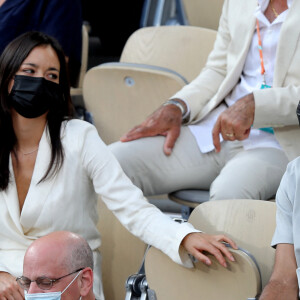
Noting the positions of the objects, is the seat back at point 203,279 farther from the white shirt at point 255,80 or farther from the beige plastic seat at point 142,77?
the beige plastic seat at point 142,77

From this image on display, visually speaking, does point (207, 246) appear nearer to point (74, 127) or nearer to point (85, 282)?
point (85, 282)

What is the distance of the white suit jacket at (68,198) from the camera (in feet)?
8.12

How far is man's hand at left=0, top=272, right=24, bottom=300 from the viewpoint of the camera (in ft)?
7.63

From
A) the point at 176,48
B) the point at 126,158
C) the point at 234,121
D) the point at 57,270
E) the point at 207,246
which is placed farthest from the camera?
the point at 176,48

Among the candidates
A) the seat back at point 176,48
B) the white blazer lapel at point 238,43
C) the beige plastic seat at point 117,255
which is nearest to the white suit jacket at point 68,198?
the beige plastic seat at point 117,255

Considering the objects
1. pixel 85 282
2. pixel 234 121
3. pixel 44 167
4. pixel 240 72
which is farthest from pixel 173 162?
pixel 85 282

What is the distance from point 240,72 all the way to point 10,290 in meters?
1.24

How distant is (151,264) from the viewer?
227 cm

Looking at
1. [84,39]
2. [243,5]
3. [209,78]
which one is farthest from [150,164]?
[84,39]

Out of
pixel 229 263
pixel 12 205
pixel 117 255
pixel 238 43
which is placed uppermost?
pixel 238 43

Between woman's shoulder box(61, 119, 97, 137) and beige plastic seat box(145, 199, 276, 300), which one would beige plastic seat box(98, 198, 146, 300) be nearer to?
woman's shoulder box(61, 119, 97, 137)

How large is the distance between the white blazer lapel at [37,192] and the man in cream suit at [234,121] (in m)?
0.41

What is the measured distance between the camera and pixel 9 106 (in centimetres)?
258

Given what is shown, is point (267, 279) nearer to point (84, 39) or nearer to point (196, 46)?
point (196, 46)
